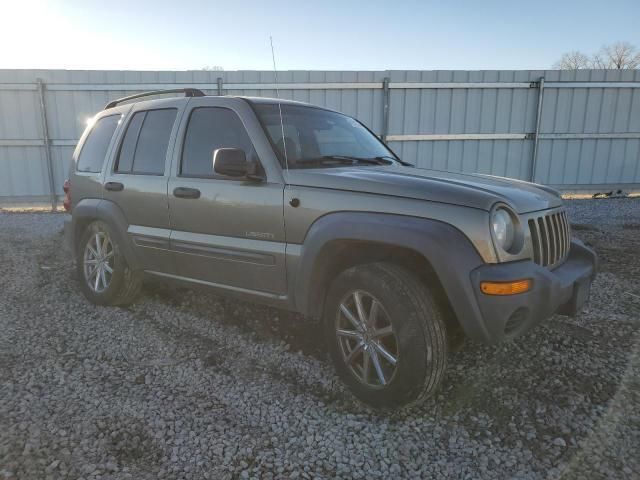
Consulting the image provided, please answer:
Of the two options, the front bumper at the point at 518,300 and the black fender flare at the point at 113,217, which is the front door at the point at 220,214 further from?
the front bumper at the point at 518,300

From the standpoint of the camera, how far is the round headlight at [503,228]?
2318mm

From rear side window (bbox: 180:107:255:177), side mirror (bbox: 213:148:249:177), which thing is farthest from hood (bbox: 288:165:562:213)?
rear side window (bbox: 180:107:255:177)

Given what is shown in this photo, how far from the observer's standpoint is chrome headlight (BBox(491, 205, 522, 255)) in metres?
2.33

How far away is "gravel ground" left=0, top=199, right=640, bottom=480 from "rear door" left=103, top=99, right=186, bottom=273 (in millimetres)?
732

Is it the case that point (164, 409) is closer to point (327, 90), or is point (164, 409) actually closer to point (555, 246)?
point (555, 246)

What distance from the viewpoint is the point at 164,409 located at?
263cm

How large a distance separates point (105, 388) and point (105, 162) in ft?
7.17

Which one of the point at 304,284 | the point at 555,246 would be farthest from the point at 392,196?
the point at 555,246

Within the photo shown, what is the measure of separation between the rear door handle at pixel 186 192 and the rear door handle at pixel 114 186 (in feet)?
2.48

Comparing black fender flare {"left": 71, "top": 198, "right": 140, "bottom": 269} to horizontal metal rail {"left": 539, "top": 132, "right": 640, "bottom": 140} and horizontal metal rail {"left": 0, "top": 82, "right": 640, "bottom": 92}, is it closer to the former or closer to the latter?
horizontal metal rail {"left": 0, "top": 82, "right": 640, "bottom": 92}

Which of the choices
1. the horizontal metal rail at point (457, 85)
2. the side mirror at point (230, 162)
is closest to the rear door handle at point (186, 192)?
the side mirror at point (230, 162)

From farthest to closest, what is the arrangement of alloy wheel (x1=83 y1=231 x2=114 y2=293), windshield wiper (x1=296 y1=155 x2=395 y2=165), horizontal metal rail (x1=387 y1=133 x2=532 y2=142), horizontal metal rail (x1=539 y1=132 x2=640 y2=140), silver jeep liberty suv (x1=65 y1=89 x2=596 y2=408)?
horizontal metal rail (x1=539 y1=132 x2=640 y2=140), horizontal metal rail (x1=387 y1=133 x2=532 y2=142), alloy wheel (x1=83 y1=231 x2=114 y2=293), windshield wiper (x1=296 y1=155 x2=395 y2=165), silver jeep liberty suv (x1=65 y1=89 x2=596 y2=408)

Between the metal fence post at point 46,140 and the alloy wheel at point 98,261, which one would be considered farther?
the metal fence post at point 46,140

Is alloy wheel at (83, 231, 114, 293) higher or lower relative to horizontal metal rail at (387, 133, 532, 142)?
lower
